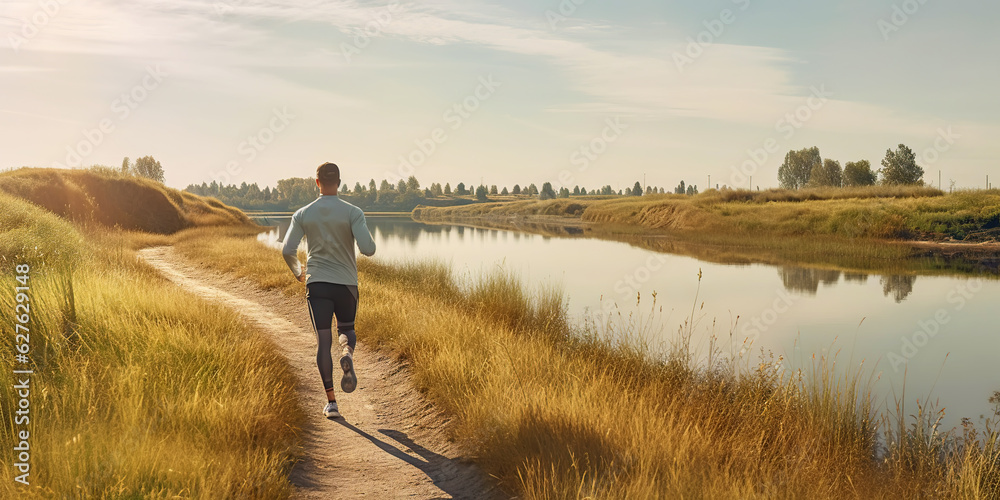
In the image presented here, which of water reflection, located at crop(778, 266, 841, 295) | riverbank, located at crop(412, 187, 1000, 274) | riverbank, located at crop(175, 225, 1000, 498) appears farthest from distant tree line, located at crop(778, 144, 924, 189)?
riverbank, located at crop(175, 225, 1000, 498)

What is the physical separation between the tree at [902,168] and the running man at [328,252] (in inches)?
3491

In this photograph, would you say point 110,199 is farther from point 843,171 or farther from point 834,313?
point 843,171

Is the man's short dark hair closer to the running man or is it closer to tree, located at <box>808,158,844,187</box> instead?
the running man

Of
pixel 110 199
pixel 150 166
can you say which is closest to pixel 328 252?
pixel 110 199

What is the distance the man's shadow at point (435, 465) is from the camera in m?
4.64

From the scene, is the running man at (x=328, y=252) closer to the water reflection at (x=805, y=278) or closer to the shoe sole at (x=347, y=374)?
the shoe sole at (x=347, y=374)

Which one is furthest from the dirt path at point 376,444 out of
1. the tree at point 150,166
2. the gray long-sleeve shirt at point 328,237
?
the tree at point 150,166

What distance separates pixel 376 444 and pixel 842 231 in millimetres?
34281

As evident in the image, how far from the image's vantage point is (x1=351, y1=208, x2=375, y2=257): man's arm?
Answer: 538 cm

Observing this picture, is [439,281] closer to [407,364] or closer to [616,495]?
[407,364]

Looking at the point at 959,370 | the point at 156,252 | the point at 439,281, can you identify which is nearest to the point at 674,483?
the point at 959,370

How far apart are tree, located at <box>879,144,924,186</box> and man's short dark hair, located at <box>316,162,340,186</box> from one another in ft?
291

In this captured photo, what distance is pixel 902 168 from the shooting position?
7875 centimetres

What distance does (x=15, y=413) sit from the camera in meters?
4.37
